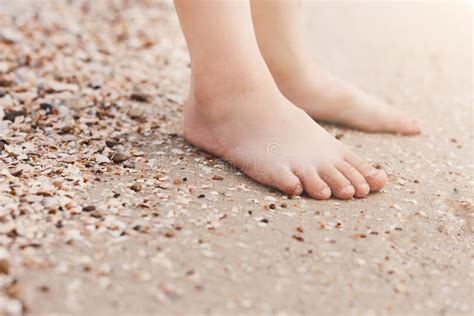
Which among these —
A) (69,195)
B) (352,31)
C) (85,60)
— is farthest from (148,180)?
(352,31)

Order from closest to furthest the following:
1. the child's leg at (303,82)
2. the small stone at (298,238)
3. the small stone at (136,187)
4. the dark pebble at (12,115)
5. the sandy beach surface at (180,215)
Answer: the sandy beach surface at (180,215)
the small stone at (298,238)
the small stone at (136,187)
the dark pebble at (12,115)
the child's leg at (303,82)

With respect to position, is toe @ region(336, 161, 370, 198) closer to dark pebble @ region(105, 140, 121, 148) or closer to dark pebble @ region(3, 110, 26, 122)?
dark pebble @ region(105, 140, 121, 148)

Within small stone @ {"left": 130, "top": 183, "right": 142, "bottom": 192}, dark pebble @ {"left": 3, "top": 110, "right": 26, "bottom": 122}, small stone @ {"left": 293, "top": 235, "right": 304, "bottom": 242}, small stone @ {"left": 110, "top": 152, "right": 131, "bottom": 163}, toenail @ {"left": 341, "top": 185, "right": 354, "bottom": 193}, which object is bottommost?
dark pebble @ {"left": 3, "top": 110, "right": 26, "bottom": 122}

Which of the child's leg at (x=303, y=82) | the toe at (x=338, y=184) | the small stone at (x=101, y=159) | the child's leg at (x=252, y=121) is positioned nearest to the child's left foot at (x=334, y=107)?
the child's leg at (x=303, y=82)

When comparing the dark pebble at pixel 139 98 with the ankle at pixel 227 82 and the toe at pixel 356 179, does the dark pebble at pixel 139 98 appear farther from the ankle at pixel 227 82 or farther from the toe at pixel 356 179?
the toe at pixel 356 179

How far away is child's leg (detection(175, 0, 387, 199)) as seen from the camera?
1306 mm

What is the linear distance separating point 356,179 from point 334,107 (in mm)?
460

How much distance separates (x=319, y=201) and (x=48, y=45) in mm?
1268

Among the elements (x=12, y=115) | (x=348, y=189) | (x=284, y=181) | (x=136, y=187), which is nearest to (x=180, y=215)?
(x=136, y=187)

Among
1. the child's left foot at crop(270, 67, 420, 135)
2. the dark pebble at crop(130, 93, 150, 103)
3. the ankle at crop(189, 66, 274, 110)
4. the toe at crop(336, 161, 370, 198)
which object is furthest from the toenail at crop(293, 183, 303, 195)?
the dark pebble at crop(130, 93, 150, 103)

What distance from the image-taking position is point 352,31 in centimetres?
264

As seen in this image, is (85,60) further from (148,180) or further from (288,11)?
(148,180)

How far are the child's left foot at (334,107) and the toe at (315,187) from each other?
46 cm

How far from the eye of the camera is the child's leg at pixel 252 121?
1306 mm
